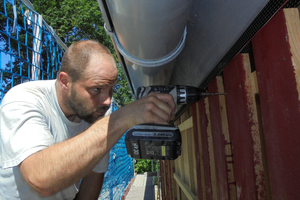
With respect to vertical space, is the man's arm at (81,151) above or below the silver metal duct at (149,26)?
below

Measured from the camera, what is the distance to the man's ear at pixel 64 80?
1489mm

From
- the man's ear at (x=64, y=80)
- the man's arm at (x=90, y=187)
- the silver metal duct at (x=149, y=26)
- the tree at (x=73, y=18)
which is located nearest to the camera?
the silver metal duct at (x=149, y=26)

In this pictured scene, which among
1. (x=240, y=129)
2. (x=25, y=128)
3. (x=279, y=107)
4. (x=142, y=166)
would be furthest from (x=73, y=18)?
(x=279, y=107)

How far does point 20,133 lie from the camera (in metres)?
1.02

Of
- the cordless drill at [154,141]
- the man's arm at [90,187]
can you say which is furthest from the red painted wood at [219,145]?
the man's arm at [90,187]

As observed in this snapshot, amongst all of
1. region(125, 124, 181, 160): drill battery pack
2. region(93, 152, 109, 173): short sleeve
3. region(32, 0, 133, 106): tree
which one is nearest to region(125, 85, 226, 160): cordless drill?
region(125, 124, 181, 160): drill battery pack

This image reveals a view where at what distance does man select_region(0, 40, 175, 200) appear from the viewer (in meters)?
0.95

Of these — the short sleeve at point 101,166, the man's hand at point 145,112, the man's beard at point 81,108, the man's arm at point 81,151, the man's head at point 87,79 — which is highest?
the man's head at point 87,79

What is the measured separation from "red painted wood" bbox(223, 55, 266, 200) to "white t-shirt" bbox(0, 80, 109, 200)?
96 centimetres

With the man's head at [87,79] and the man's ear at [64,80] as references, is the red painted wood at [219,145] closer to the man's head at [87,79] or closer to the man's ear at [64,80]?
the man's head at [87,79]

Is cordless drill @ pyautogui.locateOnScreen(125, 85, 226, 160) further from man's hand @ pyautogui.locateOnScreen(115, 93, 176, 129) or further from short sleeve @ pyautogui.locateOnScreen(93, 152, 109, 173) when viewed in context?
short sleeve @ pyautogui.locateOnScreen(93, 152, 109, 173)

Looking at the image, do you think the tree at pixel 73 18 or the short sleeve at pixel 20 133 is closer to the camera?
the short sleeve at pixel 20 133

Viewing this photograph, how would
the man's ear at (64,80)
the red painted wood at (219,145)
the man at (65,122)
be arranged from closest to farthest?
the man at (65,122) < the red painted wood at (219,145) < the man's ear at (64,80)

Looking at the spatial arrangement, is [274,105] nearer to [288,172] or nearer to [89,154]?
[288,172]
